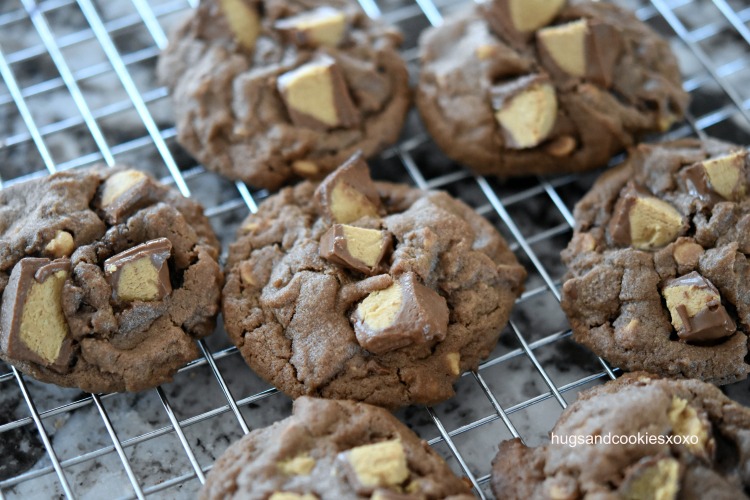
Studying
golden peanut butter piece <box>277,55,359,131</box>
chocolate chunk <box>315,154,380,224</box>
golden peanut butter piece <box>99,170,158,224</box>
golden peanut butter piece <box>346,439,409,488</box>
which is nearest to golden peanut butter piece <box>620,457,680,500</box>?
golden peanut butter piece <box>346,439,409,488</box>

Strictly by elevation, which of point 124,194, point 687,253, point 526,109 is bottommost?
point 124,194

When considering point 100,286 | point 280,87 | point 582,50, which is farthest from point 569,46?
point 100,286

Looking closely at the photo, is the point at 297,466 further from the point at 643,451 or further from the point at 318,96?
the point at 318,96

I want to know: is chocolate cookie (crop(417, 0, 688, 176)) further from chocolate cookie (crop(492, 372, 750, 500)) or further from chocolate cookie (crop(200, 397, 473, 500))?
chocolate cookie (crop(200, 397, 473, 500))

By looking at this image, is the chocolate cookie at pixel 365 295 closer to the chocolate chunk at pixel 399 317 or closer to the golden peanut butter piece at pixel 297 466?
the chocolate chunk at pixel 399 317

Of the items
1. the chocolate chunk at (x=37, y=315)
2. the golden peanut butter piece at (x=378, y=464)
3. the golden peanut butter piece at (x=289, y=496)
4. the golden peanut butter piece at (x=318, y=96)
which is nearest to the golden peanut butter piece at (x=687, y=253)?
the golden peanut butter piece at (x=378, y=464)

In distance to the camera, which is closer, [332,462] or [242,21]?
[332,462]
